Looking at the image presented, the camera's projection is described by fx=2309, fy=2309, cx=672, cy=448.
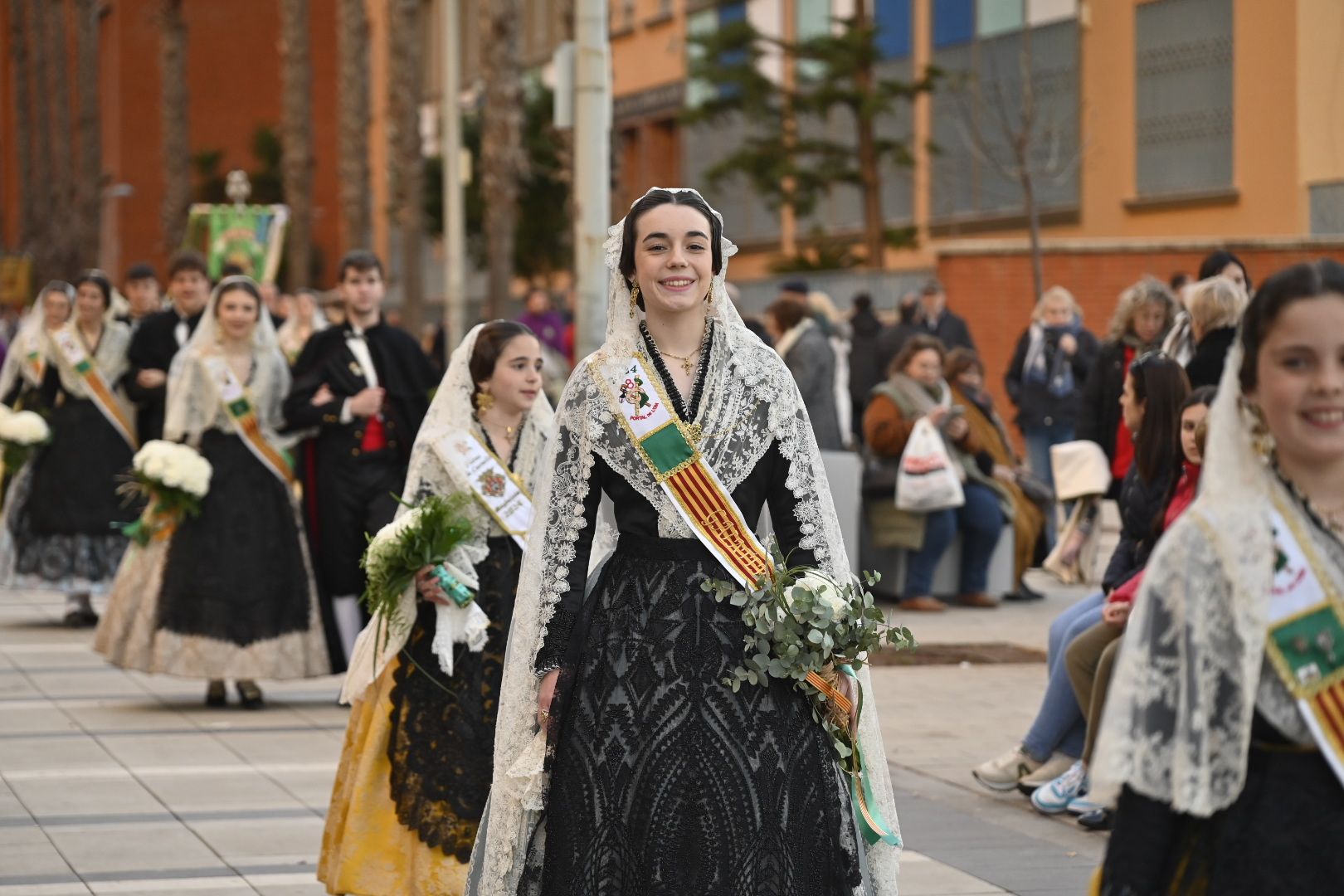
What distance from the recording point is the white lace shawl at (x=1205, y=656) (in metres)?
3.30

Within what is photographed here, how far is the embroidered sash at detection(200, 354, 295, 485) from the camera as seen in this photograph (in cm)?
1085

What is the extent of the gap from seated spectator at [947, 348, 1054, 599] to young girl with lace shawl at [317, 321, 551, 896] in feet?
26.2

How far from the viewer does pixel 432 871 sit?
664cm

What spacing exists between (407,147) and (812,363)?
1821 cm

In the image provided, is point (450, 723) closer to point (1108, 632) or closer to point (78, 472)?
point (1108, 632)

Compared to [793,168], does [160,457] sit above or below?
below

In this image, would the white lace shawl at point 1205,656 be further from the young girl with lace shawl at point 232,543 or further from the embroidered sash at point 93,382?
the embroidered sash at point 93,382

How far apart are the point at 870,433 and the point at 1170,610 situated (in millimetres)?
11347

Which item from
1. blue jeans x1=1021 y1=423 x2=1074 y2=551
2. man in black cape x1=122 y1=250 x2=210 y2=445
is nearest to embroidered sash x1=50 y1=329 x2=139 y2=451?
man in black cape x1=122 y1=250 x2=210 y2=445

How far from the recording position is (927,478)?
558 inches

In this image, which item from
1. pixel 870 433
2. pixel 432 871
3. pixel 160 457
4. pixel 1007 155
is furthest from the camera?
pixel 1007 155

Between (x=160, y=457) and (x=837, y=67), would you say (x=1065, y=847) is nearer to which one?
(x=160, y=457)

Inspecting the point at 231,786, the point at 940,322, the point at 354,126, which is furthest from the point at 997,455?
the point at 354,126

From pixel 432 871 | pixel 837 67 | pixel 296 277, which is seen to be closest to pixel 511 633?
pixel 432 871
